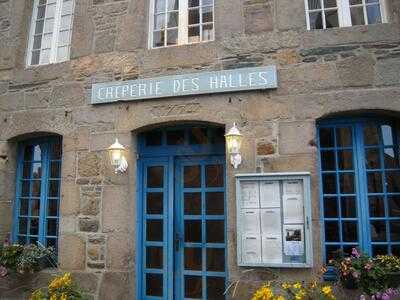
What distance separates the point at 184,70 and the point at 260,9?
1205 millimetres

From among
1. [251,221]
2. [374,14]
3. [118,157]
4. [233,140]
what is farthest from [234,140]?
[374,14]

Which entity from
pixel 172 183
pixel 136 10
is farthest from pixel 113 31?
pixel 172 183

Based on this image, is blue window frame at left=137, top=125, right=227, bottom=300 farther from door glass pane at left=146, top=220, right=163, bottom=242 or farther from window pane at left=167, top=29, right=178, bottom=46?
window pane at left=167, top=29, right=178, bottom=46

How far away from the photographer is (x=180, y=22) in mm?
5562

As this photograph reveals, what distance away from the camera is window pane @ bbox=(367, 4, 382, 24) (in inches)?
194

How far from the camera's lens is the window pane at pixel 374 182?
4648 millimetres

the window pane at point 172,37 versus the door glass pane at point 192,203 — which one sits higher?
the window pane at point 172,37

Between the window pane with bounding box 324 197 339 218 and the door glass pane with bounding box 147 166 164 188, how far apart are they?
6.72ft

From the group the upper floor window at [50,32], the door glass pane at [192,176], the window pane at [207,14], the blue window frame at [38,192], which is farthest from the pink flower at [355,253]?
the upper floor window at [50,32]

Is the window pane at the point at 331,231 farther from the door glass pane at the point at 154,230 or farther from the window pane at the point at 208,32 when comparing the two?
the window pane at the point at 208,32

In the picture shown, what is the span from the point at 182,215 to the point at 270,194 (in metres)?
1.24

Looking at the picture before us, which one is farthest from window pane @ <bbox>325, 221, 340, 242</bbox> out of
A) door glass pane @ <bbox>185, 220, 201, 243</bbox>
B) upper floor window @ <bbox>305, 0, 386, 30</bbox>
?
upper floor window @ <bbox>305, 0, 386, 30</bbox>

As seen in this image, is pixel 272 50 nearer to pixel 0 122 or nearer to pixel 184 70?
pixel 184 70

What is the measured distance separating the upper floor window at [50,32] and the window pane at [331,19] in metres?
3.60
